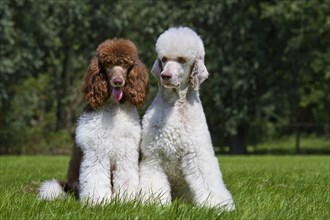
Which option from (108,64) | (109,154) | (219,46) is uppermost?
(219,46)

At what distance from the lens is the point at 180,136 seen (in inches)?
227

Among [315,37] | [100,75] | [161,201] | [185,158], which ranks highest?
[315,37]

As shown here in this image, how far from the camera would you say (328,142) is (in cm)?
3394

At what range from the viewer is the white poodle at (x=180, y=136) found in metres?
5.70

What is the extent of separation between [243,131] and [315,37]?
198 inches

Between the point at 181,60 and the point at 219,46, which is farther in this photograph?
the point at 219,46

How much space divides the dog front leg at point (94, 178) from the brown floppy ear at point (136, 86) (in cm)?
62

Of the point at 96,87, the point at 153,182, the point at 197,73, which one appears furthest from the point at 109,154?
the point at 197,73

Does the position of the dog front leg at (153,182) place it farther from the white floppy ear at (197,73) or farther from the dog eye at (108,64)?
the dog eye at (108,64)

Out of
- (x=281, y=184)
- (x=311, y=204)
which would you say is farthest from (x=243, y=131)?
(x=311, y=204)

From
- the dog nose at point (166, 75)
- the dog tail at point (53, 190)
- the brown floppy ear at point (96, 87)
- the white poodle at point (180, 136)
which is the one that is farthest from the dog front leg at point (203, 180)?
the dog tail at point (53, 190)

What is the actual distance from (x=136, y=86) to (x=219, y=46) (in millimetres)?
20702

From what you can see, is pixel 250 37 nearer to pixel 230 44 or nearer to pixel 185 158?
pixel 230 44

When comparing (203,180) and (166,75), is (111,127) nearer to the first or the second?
(166,75)
